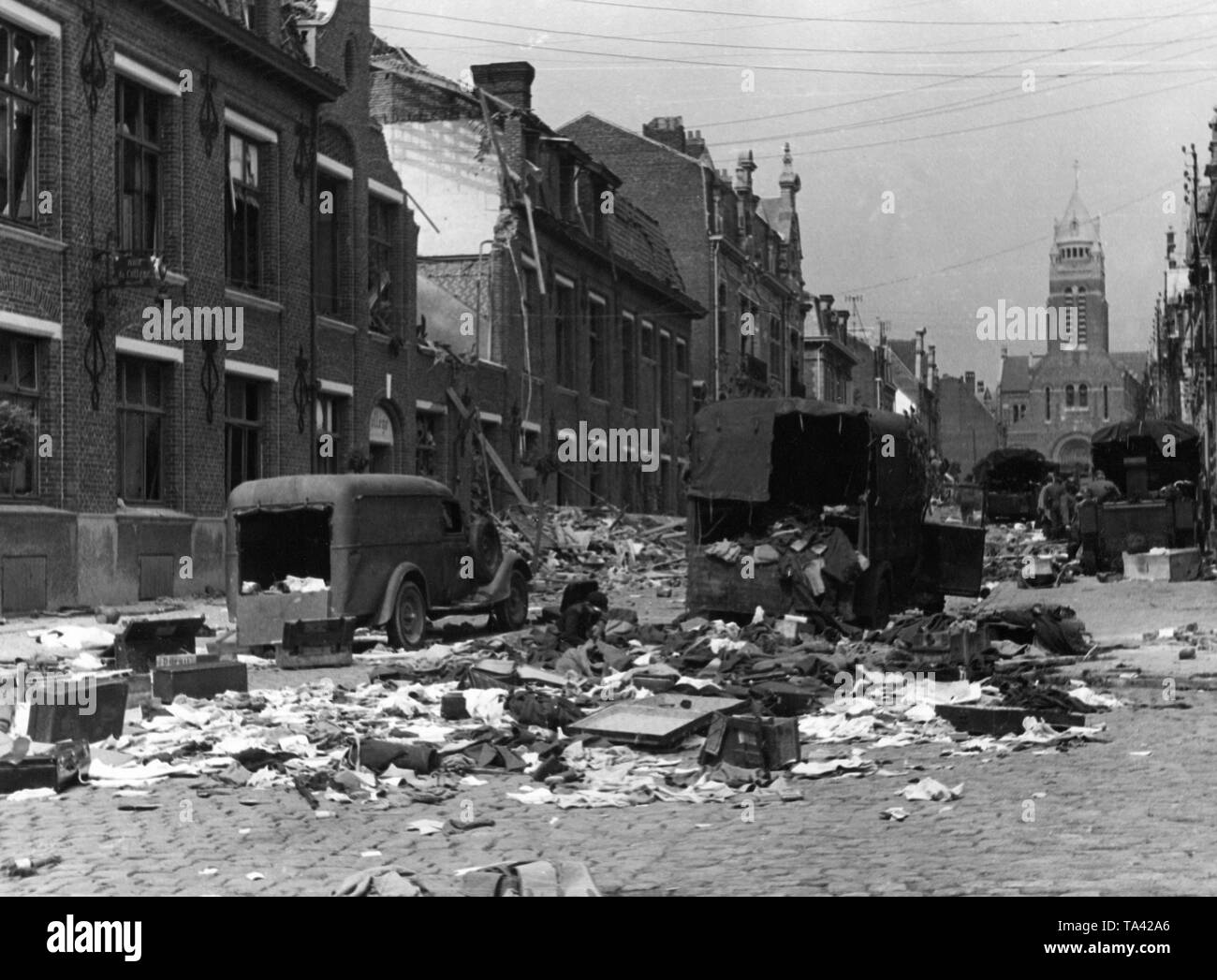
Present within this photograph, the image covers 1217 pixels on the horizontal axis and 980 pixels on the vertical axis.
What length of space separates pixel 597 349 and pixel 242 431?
2026cm

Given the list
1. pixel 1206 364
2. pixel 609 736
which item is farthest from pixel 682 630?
pixel 1206 364

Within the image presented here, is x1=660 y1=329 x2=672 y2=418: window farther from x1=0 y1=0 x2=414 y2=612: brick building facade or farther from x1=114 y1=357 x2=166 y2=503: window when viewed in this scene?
x1=114 y1=357 x2=166 y2=503: window

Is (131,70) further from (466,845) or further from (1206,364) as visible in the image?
(1206,364)

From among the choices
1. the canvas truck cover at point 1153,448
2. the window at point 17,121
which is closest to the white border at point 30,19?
the window at point 17,121

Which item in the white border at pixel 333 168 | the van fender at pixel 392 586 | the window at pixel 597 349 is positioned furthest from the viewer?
the window at pixel 597 349

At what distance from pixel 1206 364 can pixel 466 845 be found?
1461 inches

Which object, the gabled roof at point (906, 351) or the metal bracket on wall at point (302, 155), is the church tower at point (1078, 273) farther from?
the metal bracket on wall at point (302, 155)

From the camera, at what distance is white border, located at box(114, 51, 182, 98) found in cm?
2272

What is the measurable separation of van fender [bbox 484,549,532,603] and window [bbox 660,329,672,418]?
32.3 metres

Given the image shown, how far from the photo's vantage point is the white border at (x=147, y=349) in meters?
22.5

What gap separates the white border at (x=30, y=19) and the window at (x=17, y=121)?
6.6 inches

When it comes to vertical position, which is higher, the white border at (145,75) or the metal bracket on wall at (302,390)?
the white border at (145,75)

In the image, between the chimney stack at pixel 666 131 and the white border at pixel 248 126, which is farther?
the chimney stack at pixel 666 131

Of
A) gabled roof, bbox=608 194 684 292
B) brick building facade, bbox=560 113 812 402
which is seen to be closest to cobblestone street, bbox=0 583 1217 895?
gabled roof, bbox=608 194 684 292
